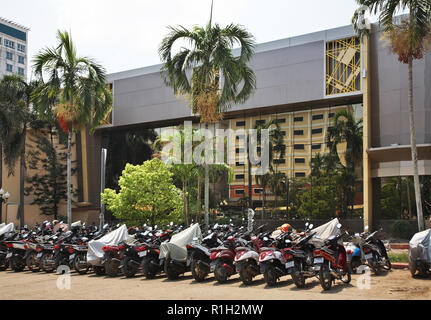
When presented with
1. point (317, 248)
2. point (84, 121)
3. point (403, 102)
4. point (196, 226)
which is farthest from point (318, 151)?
point (317, 248)

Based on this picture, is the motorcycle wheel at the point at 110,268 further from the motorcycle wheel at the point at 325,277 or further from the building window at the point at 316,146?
the building window at the point at 316,146

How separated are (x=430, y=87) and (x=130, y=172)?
14.4 m

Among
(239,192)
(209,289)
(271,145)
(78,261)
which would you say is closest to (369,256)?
(209,289)

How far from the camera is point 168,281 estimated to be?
12344mm

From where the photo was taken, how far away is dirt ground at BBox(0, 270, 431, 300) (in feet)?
31.3

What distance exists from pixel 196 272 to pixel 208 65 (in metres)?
8.61

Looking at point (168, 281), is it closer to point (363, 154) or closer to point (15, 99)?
point (363, 154)

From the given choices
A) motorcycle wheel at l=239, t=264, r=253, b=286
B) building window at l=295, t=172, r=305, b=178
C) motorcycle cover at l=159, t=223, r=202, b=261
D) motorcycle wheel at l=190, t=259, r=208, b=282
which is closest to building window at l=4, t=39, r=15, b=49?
building window at l=295, t=172, r=305, b=178

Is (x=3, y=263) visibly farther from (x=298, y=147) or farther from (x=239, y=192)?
(x=298, y=147)

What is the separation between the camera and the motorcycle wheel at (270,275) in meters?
10.6

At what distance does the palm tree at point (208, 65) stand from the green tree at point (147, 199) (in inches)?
184

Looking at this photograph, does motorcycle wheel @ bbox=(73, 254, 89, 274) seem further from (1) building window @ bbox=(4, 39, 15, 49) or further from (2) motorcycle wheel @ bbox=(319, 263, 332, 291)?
(1) building window @ bbox=(4, 39, 15, 49)

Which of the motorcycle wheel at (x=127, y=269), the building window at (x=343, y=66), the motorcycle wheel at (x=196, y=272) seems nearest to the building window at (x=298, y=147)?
the building window at (x=343, y=66)

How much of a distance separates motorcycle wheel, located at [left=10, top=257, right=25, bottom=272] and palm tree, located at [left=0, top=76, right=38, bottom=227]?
15.4 m
